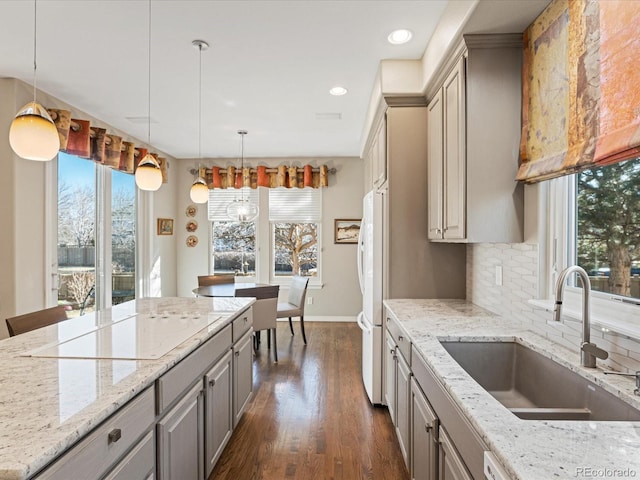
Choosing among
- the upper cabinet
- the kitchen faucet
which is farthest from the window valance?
the kitchen faucet

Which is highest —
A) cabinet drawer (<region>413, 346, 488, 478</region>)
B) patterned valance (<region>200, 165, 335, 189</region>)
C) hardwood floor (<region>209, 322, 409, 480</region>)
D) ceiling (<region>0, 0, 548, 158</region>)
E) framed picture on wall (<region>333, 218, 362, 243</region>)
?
ceiling (<region>0, 0, 548, 158</region>)

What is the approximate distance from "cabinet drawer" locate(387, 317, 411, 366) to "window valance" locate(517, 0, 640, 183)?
104 centimetres

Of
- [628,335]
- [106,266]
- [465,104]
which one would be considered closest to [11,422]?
[628,335]

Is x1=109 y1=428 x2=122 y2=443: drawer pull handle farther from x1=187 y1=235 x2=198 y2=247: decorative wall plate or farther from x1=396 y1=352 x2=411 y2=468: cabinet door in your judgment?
x1=187 y1=235 x2=198 y2=247: decorative wall plate

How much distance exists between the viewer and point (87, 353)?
4.84ft

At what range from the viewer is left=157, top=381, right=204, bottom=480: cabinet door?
139cm

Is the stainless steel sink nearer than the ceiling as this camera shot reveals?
Yes

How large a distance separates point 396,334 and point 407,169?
124 centimetres

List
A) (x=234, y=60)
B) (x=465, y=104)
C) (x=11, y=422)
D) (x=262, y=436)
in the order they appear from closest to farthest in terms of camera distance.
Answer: (x=11, y=422), (x=465, y=104), (x=262, y=436), (x=234, y=60)

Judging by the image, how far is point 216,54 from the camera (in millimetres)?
2645

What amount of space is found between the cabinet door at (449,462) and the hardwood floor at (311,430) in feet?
2.89

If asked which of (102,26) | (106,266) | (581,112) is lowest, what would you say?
(106,266)

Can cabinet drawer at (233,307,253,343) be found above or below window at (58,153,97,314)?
below

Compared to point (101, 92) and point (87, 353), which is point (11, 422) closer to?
point (87, 353)
